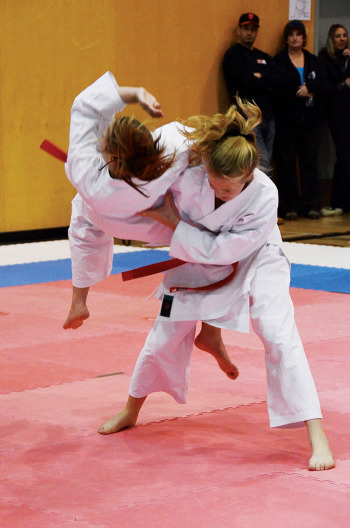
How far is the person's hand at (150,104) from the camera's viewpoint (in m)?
2.62

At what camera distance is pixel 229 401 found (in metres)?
3.52

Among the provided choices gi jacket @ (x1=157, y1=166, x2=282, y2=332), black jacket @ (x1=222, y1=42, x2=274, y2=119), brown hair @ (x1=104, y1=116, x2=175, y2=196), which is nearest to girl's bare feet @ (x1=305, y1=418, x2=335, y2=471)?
gi jacket @ (x1=157, y1=166, x2=282, y2=332)

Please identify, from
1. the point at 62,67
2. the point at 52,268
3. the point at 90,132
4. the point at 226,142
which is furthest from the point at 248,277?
the point at 62,67

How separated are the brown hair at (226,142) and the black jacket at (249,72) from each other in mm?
6360

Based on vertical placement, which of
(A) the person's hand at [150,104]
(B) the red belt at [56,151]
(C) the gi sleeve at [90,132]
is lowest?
(B) the red belt at [56,151]

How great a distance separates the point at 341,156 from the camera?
10.2m

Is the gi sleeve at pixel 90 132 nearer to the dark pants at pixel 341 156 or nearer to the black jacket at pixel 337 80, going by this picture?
the black jacket at pixel 337 80

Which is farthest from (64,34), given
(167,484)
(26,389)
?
(167,484)

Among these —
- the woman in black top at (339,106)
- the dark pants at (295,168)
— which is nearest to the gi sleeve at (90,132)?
the dark pants at (295,168)

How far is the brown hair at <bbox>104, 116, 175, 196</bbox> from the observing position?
2592mm

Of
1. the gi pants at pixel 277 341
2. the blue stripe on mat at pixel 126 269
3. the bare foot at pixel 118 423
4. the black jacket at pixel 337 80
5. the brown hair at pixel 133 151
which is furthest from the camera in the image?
the black jacket at pixel 337 80

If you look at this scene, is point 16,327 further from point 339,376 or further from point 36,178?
point 36,178

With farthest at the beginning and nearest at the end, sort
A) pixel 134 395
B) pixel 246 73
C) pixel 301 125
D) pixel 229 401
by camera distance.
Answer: pixel 301 125 < pixel 246 73 < pixel 229 401 < pixel 134 395

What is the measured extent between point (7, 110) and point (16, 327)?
3.65 meters
